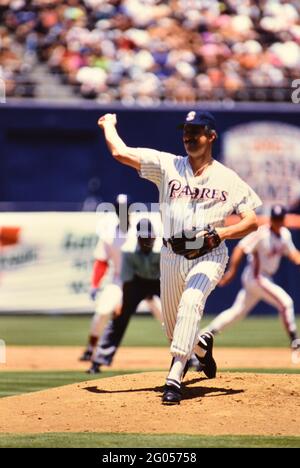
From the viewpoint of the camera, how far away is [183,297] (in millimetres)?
8031

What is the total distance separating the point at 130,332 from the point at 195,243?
10797mm

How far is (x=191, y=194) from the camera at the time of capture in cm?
809

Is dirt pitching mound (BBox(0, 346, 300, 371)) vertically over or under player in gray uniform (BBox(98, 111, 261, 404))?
under

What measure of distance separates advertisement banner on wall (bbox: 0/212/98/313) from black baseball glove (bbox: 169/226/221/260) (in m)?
11.6

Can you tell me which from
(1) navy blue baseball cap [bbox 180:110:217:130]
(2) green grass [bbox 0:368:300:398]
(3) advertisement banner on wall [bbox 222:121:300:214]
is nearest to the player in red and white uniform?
(2) green grass [bbox 0:368:300:398]

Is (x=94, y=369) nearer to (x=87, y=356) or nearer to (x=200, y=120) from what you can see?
(x=87, y=356)

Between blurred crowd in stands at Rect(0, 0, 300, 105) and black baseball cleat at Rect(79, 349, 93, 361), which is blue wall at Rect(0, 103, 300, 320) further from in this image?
black baseball cleat at Rect(79, 349, 93, 361)

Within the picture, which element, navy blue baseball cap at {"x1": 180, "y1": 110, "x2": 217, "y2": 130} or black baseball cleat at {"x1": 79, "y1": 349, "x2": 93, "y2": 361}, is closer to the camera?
navy blue baseball cap at {"x1": 180, "y1": 110, "x2": 217, "y2": 130}

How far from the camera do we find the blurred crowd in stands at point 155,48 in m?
21.6

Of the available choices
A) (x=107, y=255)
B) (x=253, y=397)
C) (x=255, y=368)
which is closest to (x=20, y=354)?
(x=107, y=255)

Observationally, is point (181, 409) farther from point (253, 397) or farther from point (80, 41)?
point (80, 41)

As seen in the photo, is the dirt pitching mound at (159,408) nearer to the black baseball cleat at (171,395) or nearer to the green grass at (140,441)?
the black baseball cleat at (171,395)

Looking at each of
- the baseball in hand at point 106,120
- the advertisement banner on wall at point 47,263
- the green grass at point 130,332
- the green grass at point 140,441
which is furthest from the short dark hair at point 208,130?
the advertisement banner on wall at point 47,263

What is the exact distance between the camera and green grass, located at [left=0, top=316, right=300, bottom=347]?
16.7 m
